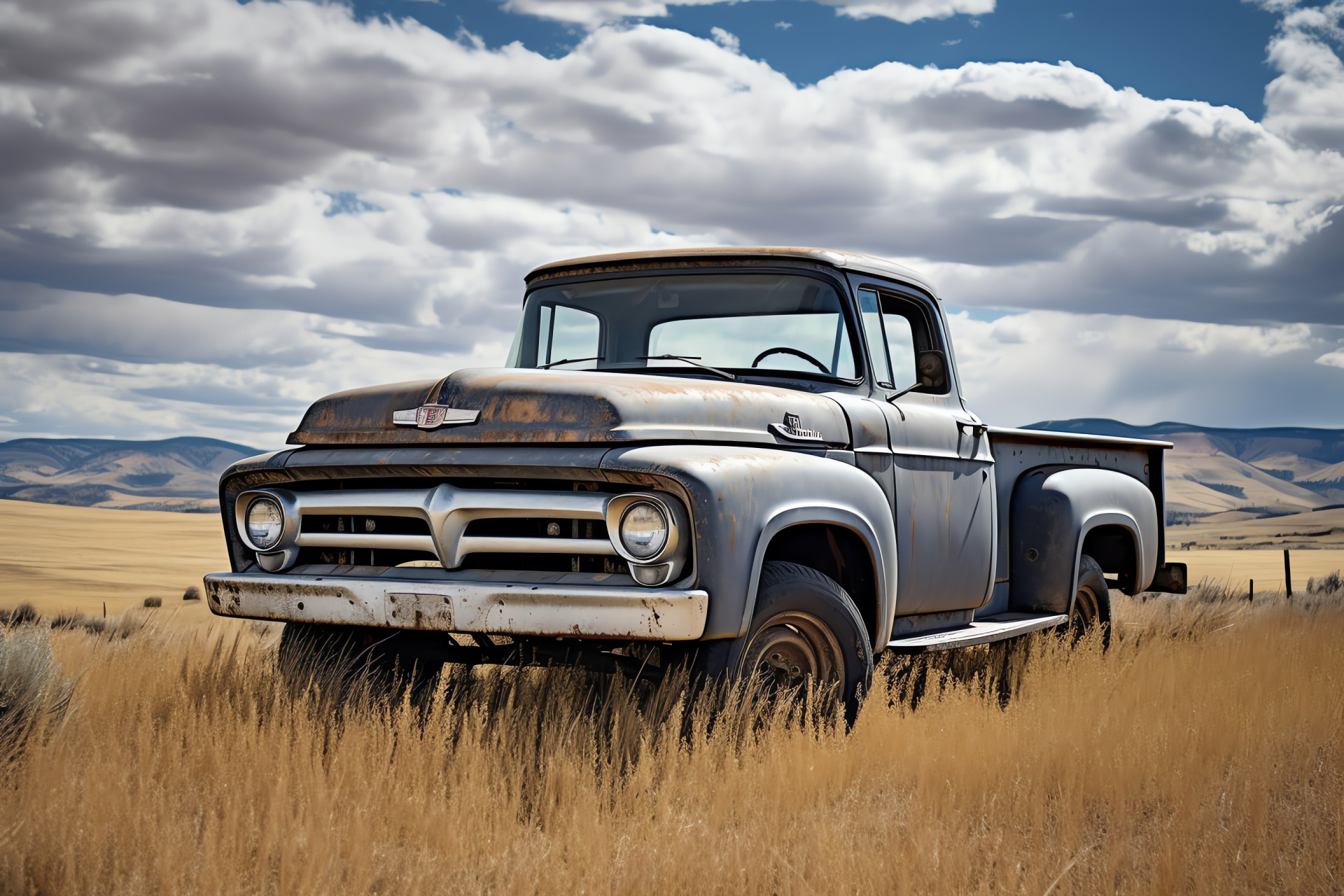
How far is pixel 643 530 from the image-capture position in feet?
12.0

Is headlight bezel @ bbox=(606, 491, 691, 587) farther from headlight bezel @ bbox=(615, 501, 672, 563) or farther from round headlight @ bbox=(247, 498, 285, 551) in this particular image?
round headlight @ bbox=(247, 498, 285, 551)

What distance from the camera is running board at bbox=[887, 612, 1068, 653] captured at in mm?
4691

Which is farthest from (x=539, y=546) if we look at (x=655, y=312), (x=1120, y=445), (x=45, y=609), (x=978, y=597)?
(x=45, y=609)

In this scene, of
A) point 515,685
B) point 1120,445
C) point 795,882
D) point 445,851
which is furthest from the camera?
point 1120,445

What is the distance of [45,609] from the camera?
17.9 metres

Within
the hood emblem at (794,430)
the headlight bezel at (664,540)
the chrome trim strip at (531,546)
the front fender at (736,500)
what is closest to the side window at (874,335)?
the hood emblem at (794,430)

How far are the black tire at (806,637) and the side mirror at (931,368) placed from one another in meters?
1.36

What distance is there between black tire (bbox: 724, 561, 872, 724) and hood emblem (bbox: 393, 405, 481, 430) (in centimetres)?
118

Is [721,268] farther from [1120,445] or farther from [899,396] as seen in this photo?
[1120,445]

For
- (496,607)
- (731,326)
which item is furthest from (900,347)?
(496,607)

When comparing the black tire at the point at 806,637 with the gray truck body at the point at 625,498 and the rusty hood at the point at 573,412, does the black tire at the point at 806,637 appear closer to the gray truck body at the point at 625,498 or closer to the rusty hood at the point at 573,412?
the gray truck body at the point at 625,498

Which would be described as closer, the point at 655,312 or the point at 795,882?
the point at 795,882

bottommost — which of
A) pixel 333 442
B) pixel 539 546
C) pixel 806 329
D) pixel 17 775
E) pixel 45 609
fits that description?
pixel 45 609

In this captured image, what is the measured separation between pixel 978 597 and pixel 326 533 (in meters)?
3.05
